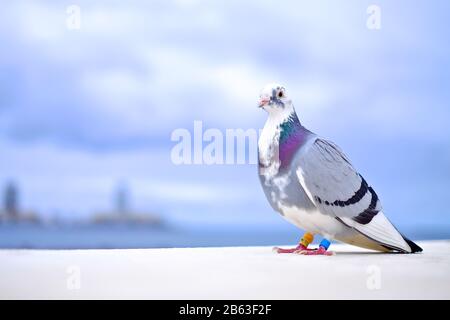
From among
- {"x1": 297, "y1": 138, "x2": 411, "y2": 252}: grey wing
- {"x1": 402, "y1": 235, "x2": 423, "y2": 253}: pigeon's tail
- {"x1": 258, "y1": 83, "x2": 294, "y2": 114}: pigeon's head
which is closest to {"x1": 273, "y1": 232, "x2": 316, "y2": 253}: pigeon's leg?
{"x1": 297, "y1": 138, "x2": 411, "y2": 252}: grey wing

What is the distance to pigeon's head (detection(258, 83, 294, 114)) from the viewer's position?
11.5ft

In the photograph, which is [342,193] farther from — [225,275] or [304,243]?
[225,275]

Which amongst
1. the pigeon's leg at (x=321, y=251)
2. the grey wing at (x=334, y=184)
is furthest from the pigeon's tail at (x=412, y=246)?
the pigeon's leg at (x=321, y=251)

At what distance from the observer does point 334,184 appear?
3.48m

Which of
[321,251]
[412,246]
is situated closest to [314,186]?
[321,251]

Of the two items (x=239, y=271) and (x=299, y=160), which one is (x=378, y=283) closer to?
(x=239, y=271)

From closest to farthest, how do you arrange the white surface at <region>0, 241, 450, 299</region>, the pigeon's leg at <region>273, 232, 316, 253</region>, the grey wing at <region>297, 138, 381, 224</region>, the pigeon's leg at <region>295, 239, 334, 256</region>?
the white surface at <region>0, 241, 450, 299</region> < the grey wing at <region>297, 138, 381, 224</region> < the pigeon's leg at <region>295, 239, 334, 256</region> < the pigeon's leg at <region>273, 232, 316, 253</region>

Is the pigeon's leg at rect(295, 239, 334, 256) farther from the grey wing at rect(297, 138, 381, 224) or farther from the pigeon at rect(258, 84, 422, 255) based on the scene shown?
the grey wing at rect(297, 138, 381, 224)

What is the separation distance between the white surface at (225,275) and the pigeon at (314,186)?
14cm

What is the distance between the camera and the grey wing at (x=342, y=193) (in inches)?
135

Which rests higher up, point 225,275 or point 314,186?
point 314,186

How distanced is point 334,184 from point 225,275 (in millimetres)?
931

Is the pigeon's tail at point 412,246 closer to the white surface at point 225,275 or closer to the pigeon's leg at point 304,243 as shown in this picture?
the white surface at point 225,275

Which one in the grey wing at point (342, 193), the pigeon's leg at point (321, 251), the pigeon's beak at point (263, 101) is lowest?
the pigeon's leg at point (321, 251)
